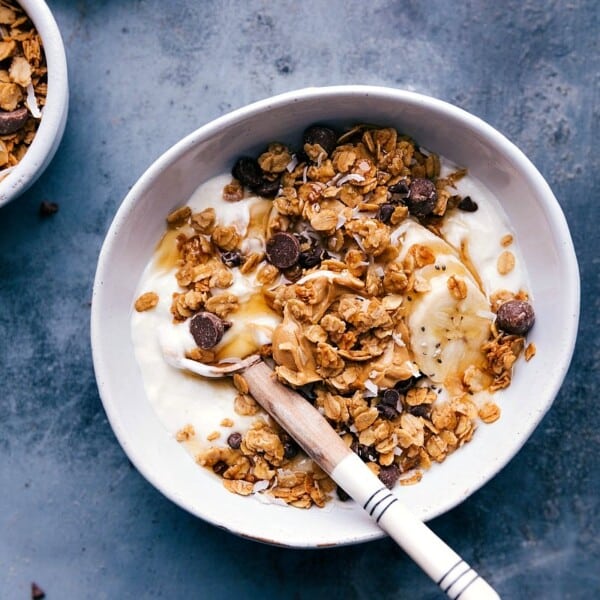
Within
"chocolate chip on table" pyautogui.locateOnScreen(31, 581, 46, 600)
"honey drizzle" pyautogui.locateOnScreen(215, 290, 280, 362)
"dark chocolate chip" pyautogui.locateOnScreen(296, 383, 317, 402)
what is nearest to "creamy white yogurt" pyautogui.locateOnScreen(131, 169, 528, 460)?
"honey drizzle" pyautogui.locateOnScreen(215, 290, 280, 362)

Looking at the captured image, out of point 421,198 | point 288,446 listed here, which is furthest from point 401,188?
point 288,446

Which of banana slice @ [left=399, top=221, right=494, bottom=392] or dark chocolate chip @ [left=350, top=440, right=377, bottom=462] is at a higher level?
banana slice @ [left=399, top=221, right=494, bottom=392]

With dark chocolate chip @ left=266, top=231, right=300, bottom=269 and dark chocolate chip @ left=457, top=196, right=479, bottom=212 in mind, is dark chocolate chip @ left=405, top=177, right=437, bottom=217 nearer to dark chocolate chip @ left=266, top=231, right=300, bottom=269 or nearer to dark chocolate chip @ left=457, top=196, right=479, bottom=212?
dark chocolate chip @ left=457, top=196, right=479, bottom=212

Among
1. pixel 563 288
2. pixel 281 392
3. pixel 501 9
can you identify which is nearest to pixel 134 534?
pixel 281 392

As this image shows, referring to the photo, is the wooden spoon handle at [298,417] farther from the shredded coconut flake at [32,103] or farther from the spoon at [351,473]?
the shredded coconut flake at [32,103]

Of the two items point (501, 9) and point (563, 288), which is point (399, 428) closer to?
point (563, 288)

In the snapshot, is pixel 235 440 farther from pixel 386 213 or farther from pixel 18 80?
pixel 18 80

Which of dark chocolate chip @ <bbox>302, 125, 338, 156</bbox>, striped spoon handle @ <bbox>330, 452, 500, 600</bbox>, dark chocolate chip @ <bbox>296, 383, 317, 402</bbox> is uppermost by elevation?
dark chocolate chip @ <bbox>302, 125, 338, 156</bbox>

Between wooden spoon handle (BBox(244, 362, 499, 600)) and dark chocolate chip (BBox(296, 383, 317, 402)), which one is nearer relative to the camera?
wooden spoon handle (BBox(244, 362, 499, 600))

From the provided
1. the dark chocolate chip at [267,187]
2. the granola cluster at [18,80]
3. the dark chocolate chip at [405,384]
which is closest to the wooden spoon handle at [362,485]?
the dark chocolate chip at [405,384]
